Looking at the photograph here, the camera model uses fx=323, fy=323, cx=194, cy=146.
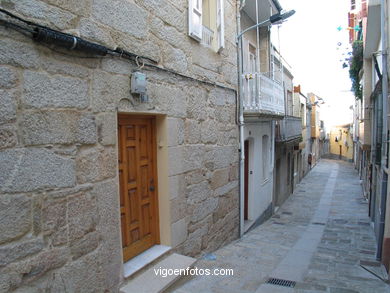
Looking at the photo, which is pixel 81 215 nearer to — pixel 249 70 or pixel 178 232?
pixel 178 232

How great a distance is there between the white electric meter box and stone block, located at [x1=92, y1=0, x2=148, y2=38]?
0.43 m

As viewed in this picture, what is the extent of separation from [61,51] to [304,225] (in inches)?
349

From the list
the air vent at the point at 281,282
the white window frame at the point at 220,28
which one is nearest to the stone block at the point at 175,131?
the white window frame at the point at 220,28

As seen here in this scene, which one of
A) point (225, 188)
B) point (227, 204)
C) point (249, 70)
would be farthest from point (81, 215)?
point (249, 70)

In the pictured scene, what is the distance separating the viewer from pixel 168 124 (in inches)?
151

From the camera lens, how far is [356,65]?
1258cm

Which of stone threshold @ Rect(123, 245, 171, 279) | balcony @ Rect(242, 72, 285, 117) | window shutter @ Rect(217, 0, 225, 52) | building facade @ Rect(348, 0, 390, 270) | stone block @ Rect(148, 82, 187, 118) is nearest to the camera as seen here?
stone threshold @ Rect(123, 245, 171, 279)

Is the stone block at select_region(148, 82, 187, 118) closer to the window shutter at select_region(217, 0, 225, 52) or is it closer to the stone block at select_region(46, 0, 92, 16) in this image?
the stone block at select_region(46, 0, 92, 16)

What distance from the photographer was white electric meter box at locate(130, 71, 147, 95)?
315cm

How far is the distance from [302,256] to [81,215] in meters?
4.43

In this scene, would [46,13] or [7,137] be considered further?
[46,13]

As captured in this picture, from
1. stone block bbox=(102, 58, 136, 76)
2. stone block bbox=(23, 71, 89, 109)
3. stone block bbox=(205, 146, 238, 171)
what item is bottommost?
stone block bbox=(205, 146, 238, 171)

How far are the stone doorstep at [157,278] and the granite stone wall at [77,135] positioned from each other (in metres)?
0.18

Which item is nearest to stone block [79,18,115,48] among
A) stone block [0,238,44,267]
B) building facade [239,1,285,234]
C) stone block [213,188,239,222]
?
stone block [0,238,44,267]
